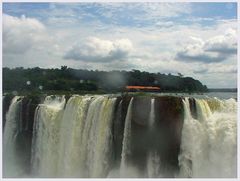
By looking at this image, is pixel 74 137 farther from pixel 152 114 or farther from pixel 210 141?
pixel 210 141

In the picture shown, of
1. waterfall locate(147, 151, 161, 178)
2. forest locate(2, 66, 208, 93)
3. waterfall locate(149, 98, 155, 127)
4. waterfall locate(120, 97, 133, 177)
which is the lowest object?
waterfall locate(147, 151, 161, 178)

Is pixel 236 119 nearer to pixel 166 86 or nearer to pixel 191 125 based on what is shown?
pixel 191 125

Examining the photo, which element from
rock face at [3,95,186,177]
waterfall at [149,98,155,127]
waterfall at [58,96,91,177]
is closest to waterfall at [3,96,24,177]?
waterfall at [58,96,91,177]

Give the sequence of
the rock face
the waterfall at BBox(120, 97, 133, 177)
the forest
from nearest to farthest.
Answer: the rock face
the waterfall at BBox(120, 97, 133, 177)
the forest

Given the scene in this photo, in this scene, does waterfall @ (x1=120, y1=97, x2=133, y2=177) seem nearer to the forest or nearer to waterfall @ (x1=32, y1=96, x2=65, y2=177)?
the forest

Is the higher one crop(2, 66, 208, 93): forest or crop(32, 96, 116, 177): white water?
crop(2, 66, 208, 93): forest

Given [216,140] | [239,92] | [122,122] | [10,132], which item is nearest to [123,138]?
[122,122]

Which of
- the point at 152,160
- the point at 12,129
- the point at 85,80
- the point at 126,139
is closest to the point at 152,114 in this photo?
the point at 126,139
